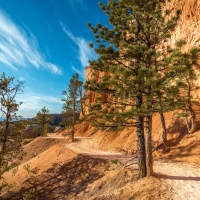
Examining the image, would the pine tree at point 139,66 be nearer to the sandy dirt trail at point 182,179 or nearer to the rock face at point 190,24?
the sandy dirt trail at point 182,179

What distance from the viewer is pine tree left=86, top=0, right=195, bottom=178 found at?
26.3ft

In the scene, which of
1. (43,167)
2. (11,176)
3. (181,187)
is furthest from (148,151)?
(11,176)

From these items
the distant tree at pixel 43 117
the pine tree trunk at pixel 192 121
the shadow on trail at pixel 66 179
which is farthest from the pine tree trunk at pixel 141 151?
the distant tree at pixel 43 117

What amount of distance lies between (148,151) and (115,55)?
233 inches

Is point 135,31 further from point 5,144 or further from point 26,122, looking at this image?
point 5,144

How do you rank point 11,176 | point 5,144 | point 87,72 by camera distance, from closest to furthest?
point 5,144, point 11,176, point 87,72

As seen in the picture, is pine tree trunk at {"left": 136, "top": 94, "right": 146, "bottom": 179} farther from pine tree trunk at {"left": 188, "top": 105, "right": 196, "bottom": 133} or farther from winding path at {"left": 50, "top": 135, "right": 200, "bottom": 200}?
pine tree trunk at {"left": 188, "top": 105, "right": 196, "bottom": 133}

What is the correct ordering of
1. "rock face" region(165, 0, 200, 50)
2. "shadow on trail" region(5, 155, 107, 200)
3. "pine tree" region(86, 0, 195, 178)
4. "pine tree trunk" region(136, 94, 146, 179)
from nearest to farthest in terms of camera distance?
"pine tree" region(86, 0, 195, 178) < "pine tree trunk" region(136, 94, 146, 179) < "shadow on trail" region(5, 155, 107, 200) < "rock face" region(165, 0, 200, 50)

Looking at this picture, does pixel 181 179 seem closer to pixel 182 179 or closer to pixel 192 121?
pixel 182 179

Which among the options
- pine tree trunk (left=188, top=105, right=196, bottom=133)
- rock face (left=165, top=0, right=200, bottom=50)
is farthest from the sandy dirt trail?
rock face (left=165, top=0, right=200, bottom=50)

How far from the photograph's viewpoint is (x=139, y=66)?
904 centimetres

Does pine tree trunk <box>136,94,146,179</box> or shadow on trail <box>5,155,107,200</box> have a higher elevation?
pine tree trunk <box>136,94,146,179</box>

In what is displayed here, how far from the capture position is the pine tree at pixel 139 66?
8.02 metres

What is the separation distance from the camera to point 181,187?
7.69 m
